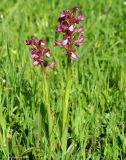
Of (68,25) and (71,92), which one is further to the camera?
(71,92)

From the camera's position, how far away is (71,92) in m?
3.19

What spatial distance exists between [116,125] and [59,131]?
423mm

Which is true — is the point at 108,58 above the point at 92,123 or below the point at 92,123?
above

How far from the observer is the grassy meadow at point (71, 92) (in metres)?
2.56

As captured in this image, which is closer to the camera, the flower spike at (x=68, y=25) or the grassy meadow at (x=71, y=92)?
the flower spike at (x=68, y=25)

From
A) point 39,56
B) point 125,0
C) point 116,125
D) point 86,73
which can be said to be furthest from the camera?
point 125,0

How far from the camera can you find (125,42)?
419cm

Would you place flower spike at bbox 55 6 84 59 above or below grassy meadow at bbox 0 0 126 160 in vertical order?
above

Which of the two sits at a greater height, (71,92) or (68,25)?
(68,25)

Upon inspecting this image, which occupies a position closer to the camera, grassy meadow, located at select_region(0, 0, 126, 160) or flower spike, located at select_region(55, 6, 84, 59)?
flower spike, located at select_region(55, 6, 84, 59)

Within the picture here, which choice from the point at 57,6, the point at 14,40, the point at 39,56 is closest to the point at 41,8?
the point at 57,6

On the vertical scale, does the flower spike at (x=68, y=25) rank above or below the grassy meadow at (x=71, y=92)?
above

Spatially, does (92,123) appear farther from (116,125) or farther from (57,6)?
(57,6)

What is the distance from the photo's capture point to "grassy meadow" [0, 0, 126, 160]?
2.56 metres
